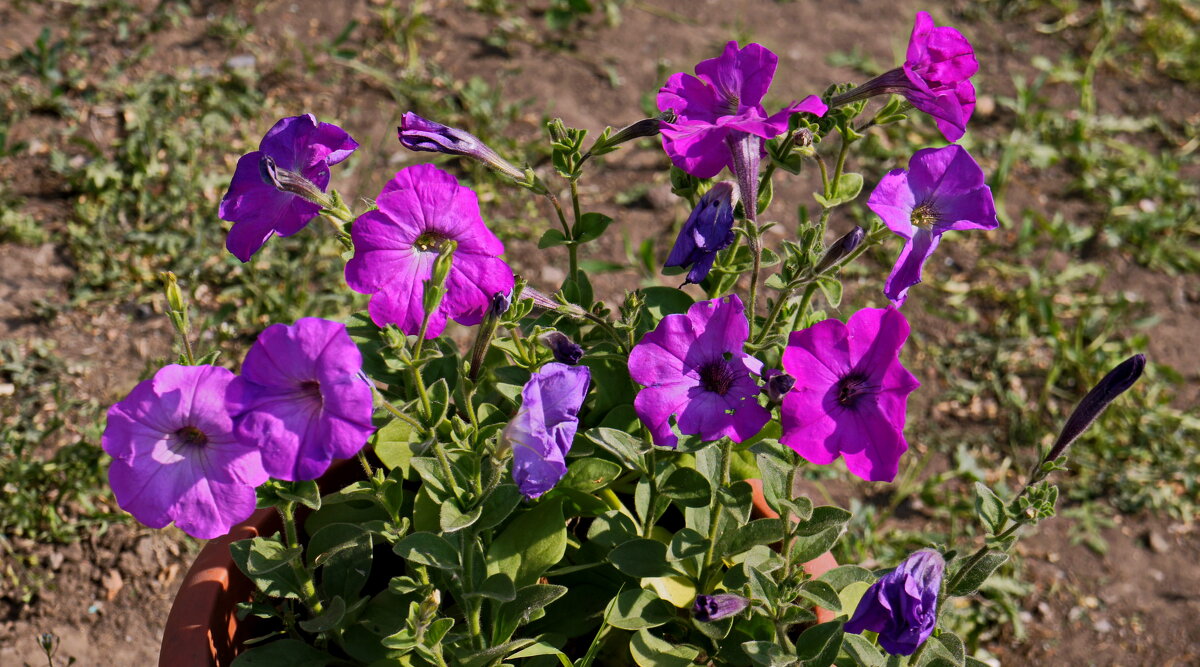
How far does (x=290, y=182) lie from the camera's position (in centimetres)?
168

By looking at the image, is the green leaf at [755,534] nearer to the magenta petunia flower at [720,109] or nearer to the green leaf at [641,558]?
the green leaf at [641,558]

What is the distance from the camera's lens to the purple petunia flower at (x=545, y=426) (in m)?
1.54

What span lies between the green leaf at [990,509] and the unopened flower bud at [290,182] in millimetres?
1202

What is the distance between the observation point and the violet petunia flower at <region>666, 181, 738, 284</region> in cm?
182

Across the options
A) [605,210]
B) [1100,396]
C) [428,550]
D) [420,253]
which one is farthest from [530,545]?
[605,210]

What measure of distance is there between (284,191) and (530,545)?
2.58ft

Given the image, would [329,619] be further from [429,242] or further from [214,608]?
[429,242]

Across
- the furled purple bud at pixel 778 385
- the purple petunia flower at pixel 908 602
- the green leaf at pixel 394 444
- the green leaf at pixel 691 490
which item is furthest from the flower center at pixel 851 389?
the green leaf at pixel 394 444

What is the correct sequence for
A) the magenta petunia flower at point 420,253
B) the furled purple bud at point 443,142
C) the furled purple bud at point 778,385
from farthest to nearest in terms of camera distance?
the furled purple bud at point 443,142 → the magenta petunia flower at point 420,253 → the furled purple bud at point 778,385

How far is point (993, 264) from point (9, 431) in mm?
3456

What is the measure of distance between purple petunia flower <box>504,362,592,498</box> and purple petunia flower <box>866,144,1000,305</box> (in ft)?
1.80

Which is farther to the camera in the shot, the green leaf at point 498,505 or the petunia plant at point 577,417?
the green leaf at point 498,505

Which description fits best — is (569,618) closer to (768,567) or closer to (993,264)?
(768,567)

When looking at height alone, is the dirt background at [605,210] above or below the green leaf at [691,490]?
below
